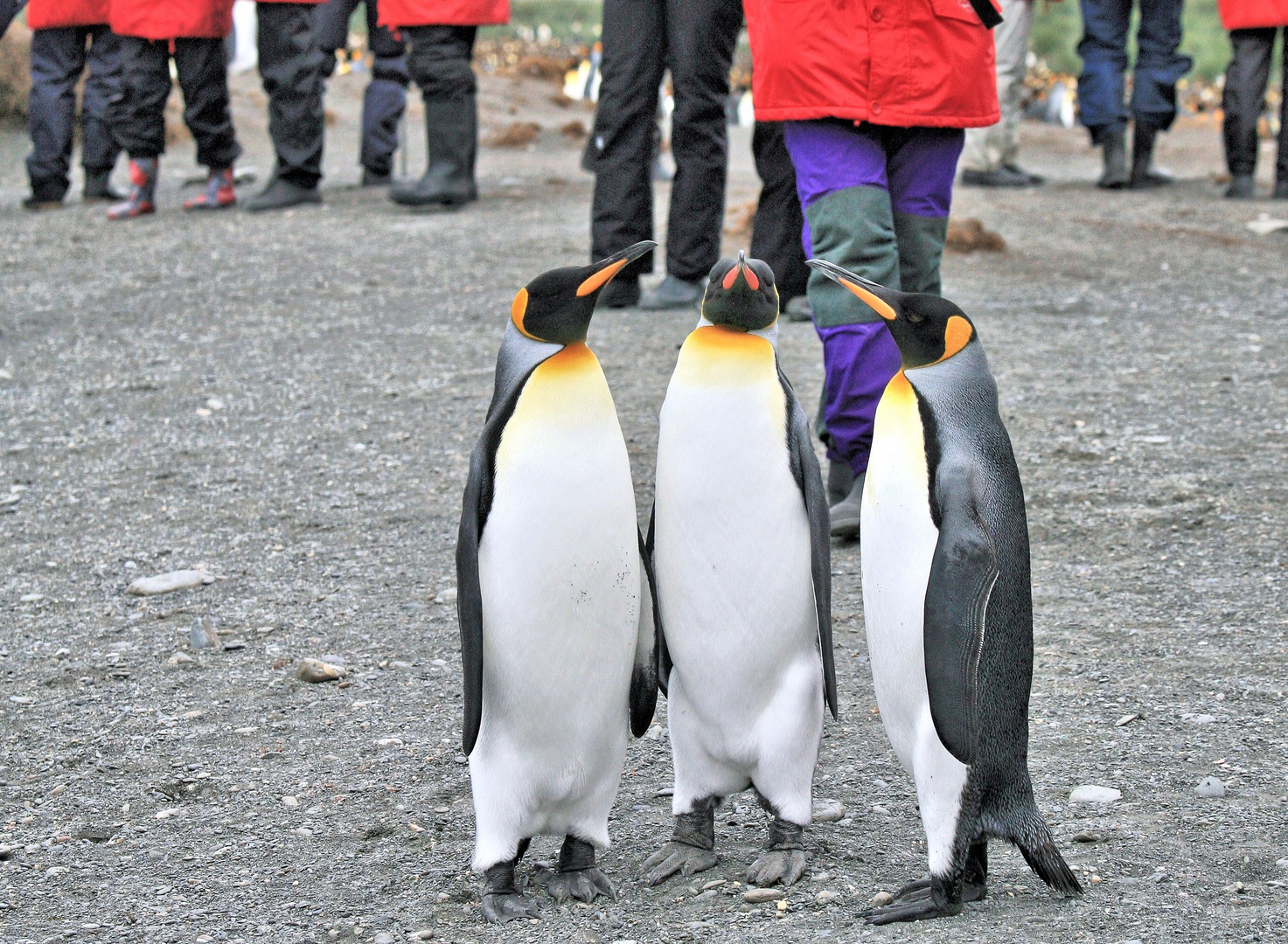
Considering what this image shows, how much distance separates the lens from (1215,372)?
447 centimetres

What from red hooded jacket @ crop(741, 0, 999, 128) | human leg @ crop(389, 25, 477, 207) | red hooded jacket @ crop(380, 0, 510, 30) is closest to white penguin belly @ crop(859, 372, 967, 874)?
red hooded jacket @ crop(741, 0, 999, 128)

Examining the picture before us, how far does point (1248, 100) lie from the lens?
7410 millimetres

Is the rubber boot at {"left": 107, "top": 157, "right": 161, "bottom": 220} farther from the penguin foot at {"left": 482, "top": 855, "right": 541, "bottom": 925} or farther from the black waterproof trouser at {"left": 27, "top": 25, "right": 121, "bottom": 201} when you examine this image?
the penguin foot at {"left": 482, "top": 855, "right": 541, "bottom": 925}

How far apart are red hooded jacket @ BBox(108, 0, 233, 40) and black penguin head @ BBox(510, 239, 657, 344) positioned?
19.4 feet

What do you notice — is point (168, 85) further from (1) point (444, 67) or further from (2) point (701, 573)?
(2) point (701, 573)

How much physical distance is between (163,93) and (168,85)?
0.05 meters

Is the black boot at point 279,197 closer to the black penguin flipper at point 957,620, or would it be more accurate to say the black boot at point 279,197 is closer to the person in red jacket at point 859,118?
the person in red jacket at point 859,118

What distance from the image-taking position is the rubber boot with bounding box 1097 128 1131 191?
813cm

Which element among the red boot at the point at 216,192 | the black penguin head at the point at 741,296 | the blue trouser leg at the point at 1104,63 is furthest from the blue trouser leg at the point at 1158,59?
the black penguin head at the point at 741,296

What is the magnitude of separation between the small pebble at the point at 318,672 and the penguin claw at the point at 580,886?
820 mm

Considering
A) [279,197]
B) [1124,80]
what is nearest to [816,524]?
[279,197]

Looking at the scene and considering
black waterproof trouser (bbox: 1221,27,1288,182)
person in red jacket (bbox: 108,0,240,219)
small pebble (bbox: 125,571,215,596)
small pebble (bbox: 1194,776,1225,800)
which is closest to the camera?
small pebble (bbox: 1194,776,1225,800)

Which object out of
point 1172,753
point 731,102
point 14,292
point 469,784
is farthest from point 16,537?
point 731,102

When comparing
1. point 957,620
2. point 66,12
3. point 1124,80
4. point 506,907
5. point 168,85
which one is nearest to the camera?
point 957,620
